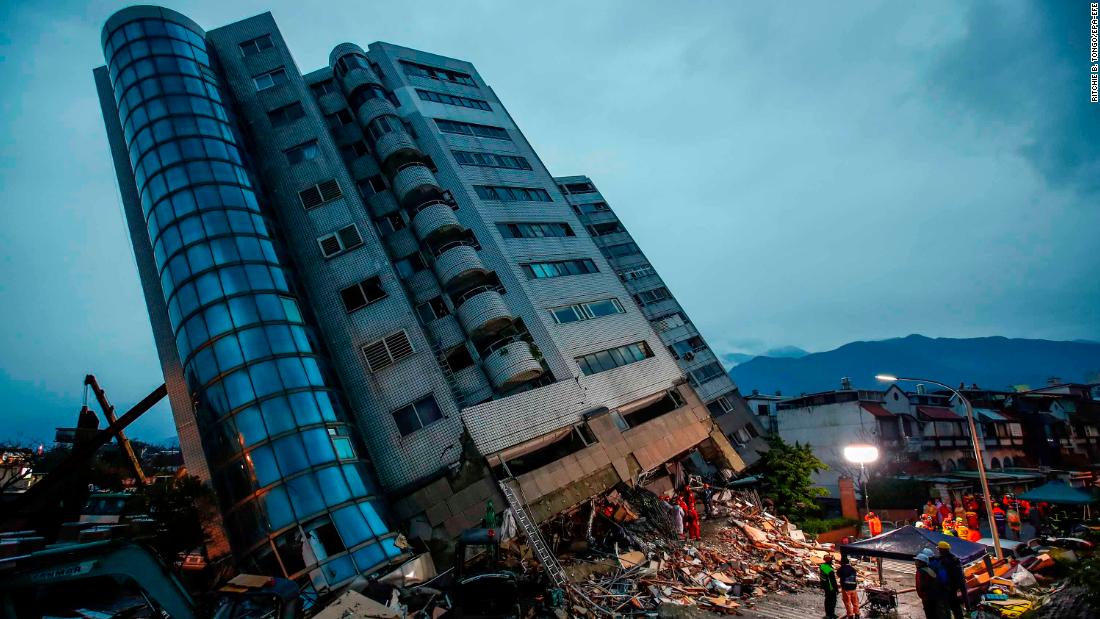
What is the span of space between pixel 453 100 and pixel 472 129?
342 cm

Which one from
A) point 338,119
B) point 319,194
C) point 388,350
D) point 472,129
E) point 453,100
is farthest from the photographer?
point 453,100

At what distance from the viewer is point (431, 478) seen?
21344mm

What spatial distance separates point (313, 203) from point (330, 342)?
27.8 feet

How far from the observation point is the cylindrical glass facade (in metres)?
18.8

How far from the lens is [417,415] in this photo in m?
23.4

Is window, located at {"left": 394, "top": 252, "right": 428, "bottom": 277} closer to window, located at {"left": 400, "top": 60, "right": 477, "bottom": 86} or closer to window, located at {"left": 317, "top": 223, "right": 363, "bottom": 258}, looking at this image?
window, located at {"left": 317, "top": 223, "right": 363, "bottom": 258}

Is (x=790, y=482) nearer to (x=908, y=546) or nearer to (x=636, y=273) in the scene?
(x=908, y=546)

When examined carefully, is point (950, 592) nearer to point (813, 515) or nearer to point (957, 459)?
point (813, 515)

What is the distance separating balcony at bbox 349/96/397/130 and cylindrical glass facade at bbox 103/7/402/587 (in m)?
7.53

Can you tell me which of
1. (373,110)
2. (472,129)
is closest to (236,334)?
(373,110)

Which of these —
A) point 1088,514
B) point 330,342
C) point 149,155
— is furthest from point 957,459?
point 149,155

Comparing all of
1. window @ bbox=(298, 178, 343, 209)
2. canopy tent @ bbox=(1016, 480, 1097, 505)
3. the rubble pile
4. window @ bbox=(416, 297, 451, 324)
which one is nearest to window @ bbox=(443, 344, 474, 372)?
window @ bbox=(416, 297, 451, 324)

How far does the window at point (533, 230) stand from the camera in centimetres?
3194

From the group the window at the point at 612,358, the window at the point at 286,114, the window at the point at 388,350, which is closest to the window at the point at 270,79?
the window at the point at 286,114
